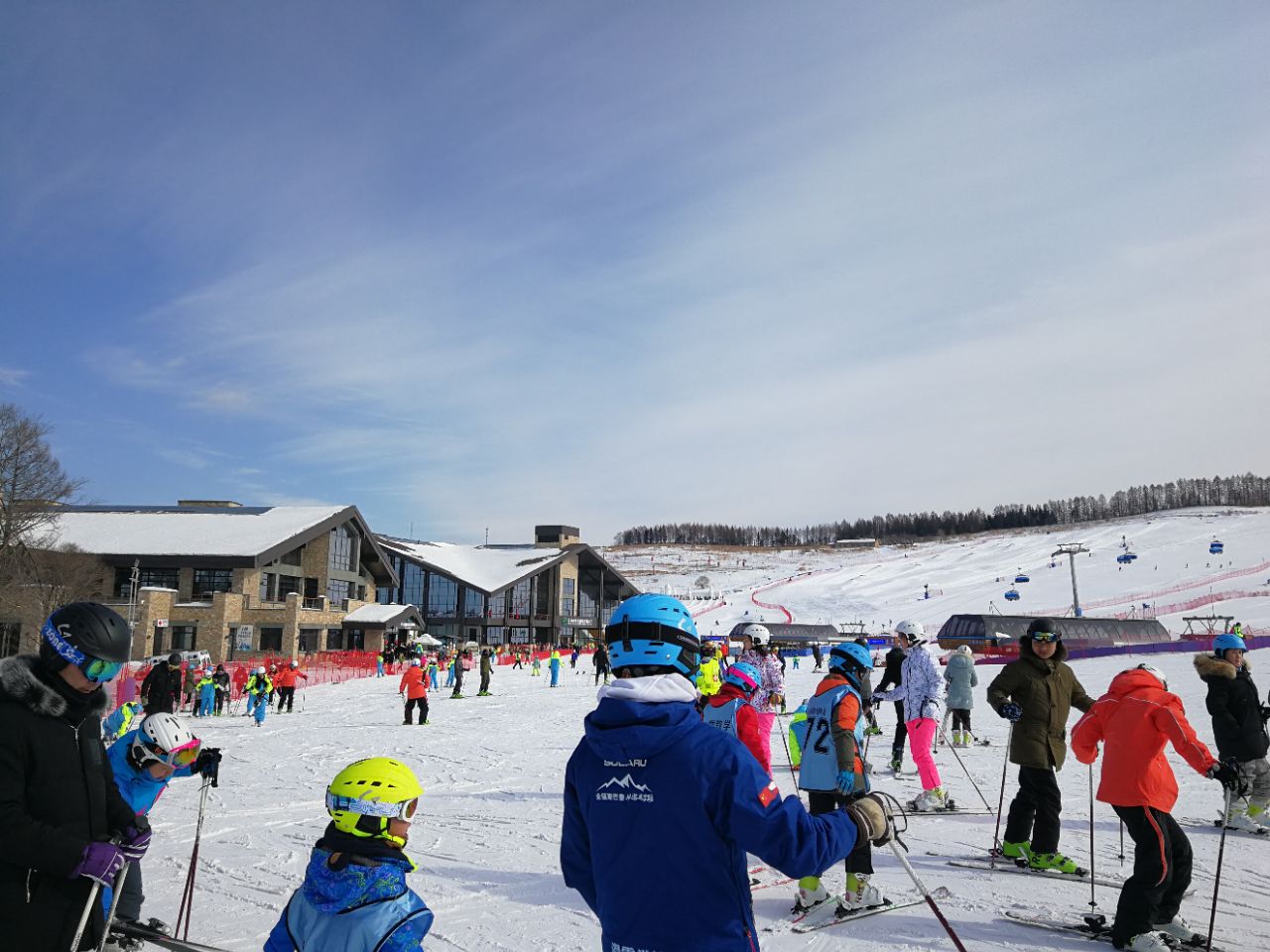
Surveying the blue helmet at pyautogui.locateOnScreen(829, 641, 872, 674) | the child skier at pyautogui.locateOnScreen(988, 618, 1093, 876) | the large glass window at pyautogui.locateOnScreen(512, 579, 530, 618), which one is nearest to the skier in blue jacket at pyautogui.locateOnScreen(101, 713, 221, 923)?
the blue helmet at pyautogui.locateOnScreen(829, 641, 872, 674)

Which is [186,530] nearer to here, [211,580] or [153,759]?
[211,580]

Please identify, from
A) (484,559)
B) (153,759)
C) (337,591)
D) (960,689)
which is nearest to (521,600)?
(484,559)

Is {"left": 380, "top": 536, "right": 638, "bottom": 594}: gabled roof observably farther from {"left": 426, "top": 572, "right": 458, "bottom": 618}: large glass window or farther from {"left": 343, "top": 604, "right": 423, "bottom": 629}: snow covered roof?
{"left": 343, "top": 604, "right": 423, "bottom": 629}: snow covered roof

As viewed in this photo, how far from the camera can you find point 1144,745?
481 cm

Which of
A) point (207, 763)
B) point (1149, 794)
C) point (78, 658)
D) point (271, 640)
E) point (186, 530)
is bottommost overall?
point (271, 640)

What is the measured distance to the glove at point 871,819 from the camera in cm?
241

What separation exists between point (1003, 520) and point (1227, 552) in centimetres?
8341

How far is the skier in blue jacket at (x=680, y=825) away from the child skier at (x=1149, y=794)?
318 cm

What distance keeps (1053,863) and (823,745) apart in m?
2.10

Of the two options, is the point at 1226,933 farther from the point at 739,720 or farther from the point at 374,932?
the point at 374,932

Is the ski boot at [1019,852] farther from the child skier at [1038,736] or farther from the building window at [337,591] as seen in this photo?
the building window at [337,591]

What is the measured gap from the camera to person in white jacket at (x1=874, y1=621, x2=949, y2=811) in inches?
325

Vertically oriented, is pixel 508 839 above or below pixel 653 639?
below

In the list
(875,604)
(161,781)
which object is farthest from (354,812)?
(875,604)
